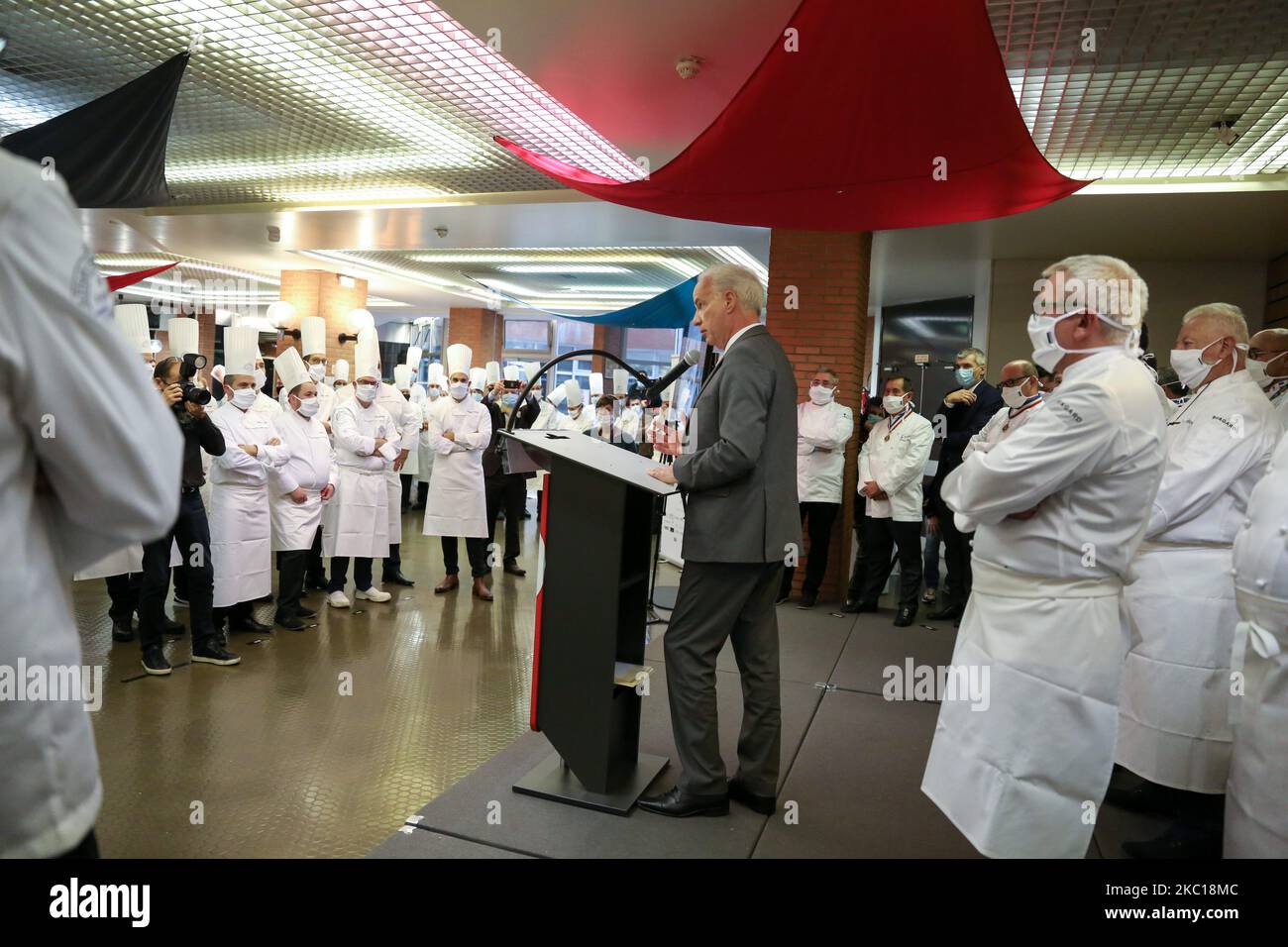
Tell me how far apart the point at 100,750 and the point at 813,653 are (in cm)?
339

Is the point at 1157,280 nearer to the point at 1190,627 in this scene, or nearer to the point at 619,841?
the point at 1190,627

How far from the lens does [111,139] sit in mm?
3971

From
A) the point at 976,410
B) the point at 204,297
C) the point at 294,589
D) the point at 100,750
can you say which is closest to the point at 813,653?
the point at 976,410

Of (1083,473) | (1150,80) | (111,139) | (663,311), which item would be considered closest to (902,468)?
(1150,80)

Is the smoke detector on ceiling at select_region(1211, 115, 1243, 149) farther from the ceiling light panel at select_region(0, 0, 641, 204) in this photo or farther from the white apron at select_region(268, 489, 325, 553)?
the white apron at select_region(268, 489, 325, 553)

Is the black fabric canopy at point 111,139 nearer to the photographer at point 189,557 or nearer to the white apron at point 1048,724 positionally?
the photographer at point 189,557

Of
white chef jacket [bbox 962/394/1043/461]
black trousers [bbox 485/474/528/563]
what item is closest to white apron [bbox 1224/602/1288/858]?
white chef jacket [bbox 962/394/1043/461]

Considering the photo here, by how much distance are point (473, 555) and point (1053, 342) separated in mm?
4469

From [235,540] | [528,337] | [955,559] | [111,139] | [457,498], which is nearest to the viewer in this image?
[111,139]

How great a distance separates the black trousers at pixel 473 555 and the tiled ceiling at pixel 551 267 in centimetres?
441

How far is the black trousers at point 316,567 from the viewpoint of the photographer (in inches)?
221

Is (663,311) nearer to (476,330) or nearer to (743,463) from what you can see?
(476,330)

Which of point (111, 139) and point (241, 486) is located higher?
point (111, 139)

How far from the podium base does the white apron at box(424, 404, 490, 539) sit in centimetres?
308
